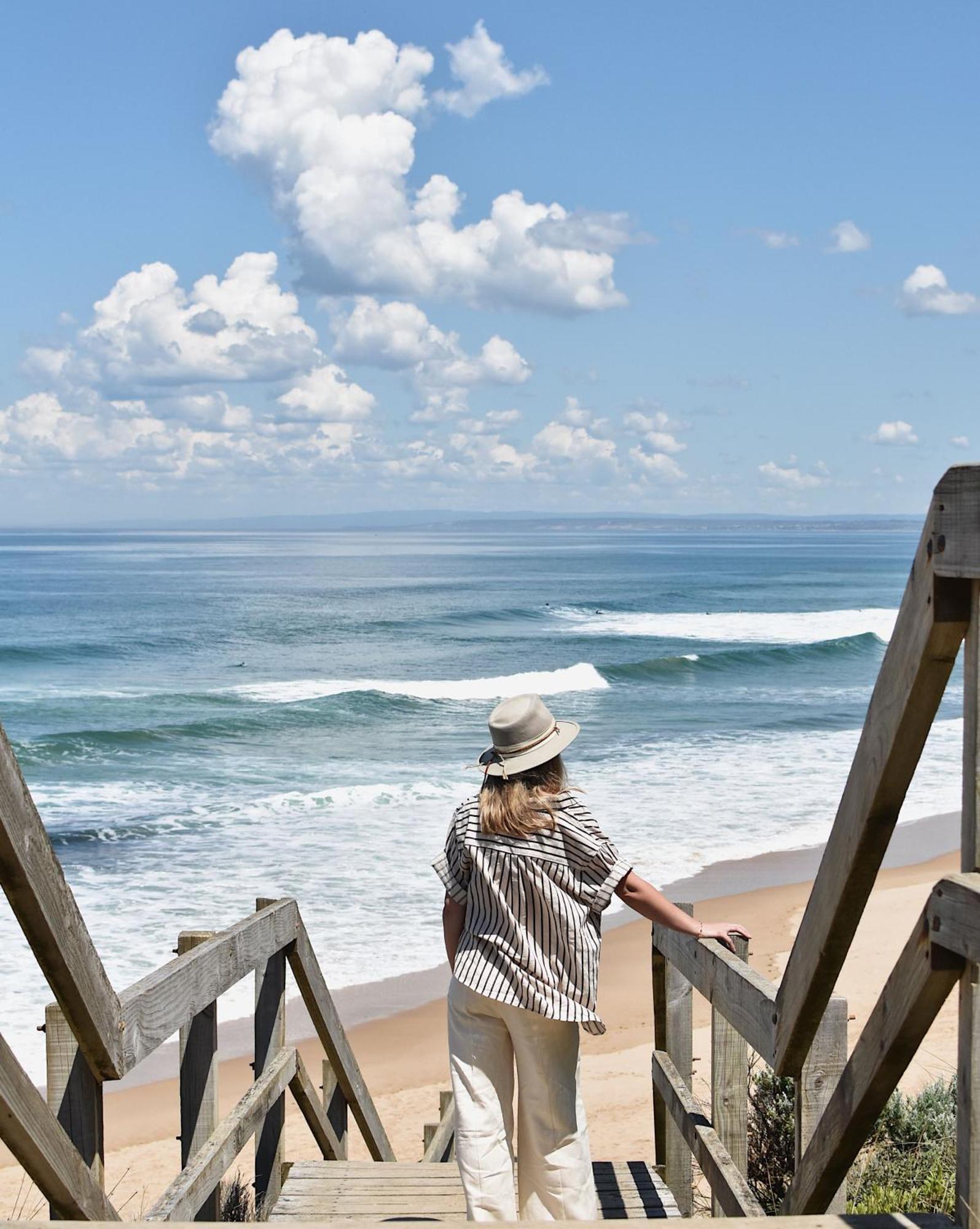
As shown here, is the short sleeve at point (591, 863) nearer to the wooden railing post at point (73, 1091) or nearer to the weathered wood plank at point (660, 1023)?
the weathered wood plank at point (660, 1023)

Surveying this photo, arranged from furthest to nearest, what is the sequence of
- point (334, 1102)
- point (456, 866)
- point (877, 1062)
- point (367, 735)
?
1. point (367, 735)
2. point (334, 1102)
3. point (456, 866)
4. point (877, 1062)

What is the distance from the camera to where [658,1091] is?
4652 millimetres

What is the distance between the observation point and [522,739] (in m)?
3.27

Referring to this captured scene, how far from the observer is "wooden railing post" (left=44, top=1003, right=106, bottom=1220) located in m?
2.40

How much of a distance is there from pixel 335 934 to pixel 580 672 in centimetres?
2441

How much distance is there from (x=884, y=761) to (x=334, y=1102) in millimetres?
4177

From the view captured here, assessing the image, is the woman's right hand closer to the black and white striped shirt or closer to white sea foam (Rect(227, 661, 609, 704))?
the black and white striped shirt

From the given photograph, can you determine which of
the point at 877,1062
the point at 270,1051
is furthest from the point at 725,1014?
the point at 270,1051

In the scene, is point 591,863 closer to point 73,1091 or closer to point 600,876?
point 600,876

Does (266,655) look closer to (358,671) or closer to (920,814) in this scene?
(358,671)

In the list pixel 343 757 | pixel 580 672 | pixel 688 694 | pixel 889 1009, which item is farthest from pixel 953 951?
pixel 580 672

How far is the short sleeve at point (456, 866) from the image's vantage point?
3234 millimetres

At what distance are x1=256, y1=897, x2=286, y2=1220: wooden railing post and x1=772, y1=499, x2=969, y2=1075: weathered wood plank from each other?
2.17m

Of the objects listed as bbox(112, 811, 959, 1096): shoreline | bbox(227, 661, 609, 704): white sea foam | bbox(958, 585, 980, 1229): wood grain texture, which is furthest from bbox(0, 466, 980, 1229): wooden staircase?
bbox(227, 661, 609, 704): white sea foam
